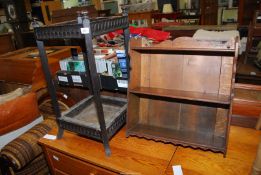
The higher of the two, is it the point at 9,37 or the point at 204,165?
the point at 9,37

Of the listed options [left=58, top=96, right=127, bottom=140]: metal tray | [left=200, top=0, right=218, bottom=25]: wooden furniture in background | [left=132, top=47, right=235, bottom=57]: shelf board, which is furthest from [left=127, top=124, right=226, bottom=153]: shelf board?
[left=200, top=0, right=218, bottom=25]: wooden furniture in background

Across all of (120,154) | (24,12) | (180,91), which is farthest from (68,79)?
(24,12)

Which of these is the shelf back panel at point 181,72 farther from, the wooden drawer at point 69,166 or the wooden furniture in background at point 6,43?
the wooden furniture in background at point 6,43

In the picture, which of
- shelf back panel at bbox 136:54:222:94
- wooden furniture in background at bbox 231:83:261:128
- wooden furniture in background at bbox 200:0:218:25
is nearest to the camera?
shelf back panel at bbox 136:54:222:94

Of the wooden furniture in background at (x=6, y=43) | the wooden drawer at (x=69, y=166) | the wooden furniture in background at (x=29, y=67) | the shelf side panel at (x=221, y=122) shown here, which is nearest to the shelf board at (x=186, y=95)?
the shelf side panel at (x=221, y=122)

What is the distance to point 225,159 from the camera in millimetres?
1081

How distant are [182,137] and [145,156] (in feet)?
0.72

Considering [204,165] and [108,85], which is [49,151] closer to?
[108,85]

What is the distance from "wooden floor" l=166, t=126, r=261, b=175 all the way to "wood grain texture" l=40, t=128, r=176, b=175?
2.7 inches

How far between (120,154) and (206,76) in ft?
1.99

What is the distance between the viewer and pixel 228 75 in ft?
3.62

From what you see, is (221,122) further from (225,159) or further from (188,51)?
(188,51)

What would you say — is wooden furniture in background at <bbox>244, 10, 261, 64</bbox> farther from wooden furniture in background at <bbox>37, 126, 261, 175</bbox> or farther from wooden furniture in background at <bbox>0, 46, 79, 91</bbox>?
wooden furniture in background at <bbox>0, 46, 79, 91</bbox>

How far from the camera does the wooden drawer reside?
1219 millimetres
